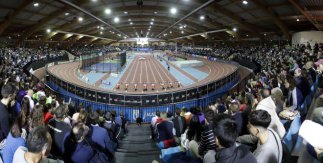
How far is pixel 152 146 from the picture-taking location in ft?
25.3

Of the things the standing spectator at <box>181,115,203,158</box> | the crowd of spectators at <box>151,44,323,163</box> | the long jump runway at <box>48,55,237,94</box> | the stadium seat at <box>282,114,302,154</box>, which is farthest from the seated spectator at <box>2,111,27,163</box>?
the long jump runway at <box>48,55,237,94</box>

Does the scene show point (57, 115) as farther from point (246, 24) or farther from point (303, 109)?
point (246, 24)

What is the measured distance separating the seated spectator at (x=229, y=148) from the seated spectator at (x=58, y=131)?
2461 mm

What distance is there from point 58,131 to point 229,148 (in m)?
2.77

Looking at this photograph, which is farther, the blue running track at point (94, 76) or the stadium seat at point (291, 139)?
the blue running track at point (94, 76)

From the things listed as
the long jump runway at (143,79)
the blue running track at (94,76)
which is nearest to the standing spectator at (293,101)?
the long jump runway at (143,79)

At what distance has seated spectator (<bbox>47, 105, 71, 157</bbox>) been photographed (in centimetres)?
407

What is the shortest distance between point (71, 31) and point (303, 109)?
165ft

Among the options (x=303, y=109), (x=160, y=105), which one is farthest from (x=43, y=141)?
(x=160, y=105)

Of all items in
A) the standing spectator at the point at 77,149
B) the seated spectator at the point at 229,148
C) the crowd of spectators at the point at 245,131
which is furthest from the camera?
the standing spectator at the point at 77,149

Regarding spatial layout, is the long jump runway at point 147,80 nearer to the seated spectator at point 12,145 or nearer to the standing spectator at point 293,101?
the standing spectator at point 293,101

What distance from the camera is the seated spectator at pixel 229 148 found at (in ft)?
8.39

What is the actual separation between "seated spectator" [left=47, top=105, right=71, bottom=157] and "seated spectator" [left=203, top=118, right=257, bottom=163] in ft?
8.07

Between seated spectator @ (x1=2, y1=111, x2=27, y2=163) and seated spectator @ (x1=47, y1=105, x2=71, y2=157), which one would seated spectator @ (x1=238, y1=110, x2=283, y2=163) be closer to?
seated spectator @ (x1=47, y1=105, x2=71, y2=157)
